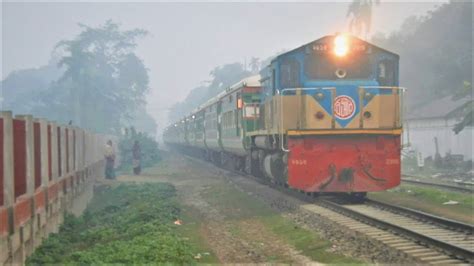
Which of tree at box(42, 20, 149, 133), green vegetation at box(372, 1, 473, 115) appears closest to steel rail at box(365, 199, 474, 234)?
green vegetation at box(372, 1, 473, 115)

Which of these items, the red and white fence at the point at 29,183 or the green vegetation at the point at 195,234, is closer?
the red and white fence at the point at 29,183

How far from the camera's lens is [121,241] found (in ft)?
30.7

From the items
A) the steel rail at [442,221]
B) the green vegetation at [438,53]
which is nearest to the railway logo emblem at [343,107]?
the steel rail at [442,221]

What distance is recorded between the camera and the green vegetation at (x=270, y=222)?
824 cm

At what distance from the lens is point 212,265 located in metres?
7.78

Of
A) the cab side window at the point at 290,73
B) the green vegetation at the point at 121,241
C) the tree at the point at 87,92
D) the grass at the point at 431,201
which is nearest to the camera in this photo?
the green vegetation at the point at 121,241

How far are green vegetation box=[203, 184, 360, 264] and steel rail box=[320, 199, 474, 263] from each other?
113 cm

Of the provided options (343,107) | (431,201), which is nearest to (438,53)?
(431,201)

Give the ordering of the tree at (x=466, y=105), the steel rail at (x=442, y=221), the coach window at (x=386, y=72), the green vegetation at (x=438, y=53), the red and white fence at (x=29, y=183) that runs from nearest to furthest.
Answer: the red and white fence at (x=29, y=183)
the steel rail at (x=442, y=221)
the coach window at (x=386, y=72)
the tree at (x=466, y=105)
the green vegetation at (x=438, y=53)

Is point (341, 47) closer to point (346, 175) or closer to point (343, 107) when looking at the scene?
point (343, 107)

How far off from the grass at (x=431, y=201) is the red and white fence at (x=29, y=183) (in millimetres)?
7607

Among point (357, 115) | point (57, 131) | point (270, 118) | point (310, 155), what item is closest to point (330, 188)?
point (310, 155)

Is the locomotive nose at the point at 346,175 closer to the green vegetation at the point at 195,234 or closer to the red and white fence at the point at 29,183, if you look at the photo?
the green vegetation at the point at 195,234

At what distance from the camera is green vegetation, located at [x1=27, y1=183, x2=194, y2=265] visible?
8.05 m
